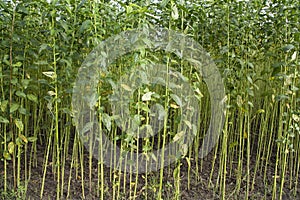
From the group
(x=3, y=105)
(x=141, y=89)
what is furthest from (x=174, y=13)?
(x=3, y=105)

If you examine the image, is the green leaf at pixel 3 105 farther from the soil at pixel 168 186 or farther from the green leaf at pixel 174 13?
the green leaf at pixel 174 13

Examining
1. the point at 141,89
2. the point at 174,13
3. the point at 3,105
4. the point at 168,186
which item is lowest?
the point at 168,186

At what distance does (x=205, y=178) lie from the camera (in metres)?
3.31

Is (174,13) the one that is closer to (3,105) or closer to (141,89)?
(141,89)

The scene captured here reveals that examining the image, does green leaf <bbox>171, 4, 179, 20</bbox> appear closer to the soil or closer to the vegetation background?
the vegetation background

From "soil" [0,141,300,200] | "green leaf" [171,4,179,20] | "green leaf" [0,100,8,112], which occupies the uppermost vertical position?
"green leaf" [171,4,179,20]

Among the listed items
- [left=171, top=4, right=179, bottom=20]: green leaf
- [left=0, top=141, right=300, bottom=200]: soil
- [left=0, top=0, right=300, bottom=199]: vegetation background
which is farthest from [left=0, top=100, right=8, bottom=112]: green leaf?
[left=171, top=4, right=179, bottom=20]: green leaf

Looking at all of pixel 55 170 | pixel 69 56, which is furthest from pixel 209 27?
pixel 55 170

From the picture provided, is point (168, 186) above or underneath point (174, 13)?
underneath

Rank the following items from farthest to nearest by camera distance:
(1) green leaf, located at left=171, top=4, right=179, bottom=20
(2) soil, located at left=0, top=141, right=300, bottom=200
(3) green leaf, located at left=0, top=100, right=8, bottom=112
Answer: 1. (2) soil, located at left=0, top=141, right=300, bottom=200
2. (3) green leaf, located at left=0, top=100, right=8, bottom=112
3. (1) green leaf, located at left=171, top=4, right=179, bottom=20

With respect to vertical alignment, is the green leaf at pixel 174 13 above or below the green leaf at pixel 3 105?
above

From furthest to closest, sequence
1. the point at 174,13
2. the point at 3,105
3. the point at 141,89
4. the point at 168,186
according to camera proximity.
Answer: the point at 168,186 < the point at 3,105 < the point at 141,89 < the point at 174,13

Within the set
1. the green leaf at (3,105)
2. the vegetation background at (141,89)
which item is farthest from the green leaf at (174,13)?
the green leaf at (3,105)

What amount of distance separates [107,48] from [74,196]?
119 centimetres
